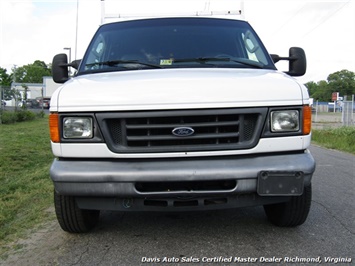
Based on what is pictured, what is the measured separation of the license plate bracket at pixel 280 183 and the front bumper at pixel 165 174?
3 cm

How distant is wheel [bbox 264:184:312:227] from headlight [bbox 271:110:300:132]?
654 millimetres

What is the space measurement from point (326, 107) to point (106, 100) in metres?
65.4

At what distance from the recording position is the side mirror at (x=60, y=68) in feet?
14.5

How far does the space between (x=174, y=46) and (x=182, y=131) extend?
1571 mm

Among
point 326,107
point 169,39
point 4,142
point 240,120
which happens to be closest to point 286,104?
point 240,120

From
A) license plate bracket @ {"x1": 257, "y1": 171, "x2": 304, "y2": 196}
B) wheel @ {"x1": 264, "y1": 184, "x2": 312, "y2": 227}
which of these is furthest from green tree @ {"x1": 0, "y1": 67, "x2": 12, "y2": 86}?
license plate bracket @ {"x1": 257, "y1": 171, "x2": 304, "y2": 196}

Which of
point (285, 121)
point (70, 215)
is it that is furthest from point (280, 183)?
point (70, 215)

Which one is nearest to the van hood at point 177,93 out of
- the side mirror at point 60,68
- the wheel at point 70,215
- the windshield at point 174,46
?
the windshield at point 174,46

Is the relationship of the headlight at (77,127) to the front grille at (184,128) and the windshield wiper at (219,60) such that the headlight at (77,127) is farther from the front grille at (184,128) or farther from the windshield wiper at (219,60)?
the windshield wiper at (219,60)

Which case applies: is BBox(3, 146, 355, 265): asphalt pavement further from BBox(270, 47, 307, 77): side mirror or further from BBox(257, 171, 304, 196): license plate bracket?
BBox(270, 47, 307, 77): side mirror

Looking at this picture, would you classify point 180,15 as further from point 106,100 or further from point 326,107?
point 326,107

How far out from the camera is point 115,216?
4.31m

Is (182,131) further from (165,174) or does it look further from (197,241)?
(197,241)

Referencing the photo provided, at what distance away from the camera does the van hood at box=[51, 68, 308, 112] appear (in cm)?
304
